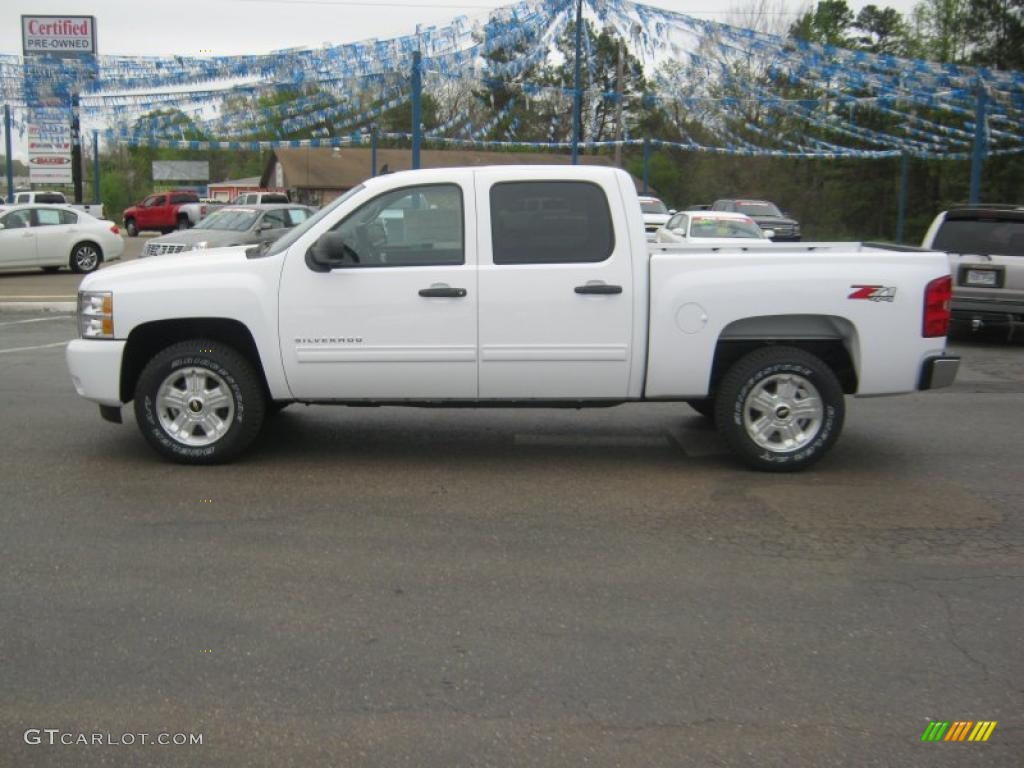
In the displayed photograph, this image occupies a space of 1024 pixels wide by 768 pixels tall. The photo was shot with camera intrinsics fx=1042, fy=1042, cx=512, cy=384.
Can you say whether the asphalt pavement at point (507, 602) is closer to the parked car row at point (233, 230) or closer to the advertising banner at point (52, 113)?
the parked car row at point (233, 230)

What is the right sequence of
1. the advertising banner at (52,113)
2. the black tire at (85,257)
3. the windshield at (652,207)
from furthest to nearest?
the windshield at (652,207) → the advertising banner at (52,113) → the black tire at (85,257)

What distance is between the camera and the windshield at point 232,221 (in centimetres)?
1955

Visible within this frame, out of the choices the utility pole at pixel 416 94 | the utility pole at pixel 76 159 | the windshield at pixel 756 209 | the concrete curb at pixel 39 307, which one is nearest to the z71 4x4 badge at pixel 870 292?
the concrete curb at pixel 39 307

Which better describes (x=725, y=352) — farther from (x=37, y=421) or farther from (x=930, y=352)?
(x=37, y=421)

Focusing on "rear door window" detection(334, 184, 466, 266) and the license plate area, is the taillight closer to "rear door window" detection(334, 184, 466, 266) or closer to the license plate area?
"rear door window" detection(334, 184, 466, 266)

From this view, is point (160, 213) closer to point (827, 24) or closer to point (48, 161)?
point (48, 161)

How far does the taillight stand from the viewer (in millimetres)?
6637

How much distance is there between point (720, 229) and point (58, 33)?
35.1m

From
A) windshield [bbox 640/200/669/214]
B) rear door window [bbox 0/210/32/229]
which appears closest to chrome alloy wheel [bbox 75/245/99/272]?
rear door window [bbox 0/210/32/229]

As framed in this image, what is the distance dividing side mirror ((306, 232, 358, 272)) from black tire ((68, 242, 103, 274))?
17.6 meters

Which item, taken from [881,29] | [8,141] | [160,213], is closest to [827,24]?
[881,29]

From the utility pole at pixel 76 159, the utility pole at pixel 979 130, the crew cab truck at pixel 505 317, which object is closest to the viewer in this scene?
the crew cab truck at pixel 505 317

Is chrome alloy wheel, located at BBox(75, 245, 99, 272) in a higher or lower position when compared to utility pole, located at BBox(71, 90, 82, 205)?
lower

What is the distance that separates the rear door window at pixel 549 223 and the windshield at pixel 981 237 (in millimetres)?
7803
